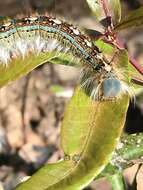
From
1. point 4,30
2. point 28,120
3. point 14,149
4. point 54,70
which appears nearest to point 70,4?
point 54,70

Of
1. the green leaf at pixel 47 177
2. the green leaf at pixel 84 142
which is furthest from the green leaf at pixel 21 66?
the green leaf at pixel 47 177

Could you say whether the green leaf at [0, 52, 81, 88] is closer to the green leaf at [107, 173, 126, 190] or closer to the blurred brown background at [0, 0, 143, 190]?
the green leaf at [107, 173, 126, 190]

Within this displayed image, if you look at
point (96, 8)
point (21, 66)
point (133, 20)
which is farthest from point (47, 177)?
point (96, 8)

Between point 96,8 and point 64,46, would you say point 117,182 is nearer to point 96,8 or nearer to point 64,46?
point 64,46

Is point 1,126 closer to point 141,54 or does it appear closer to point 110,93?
point 141,54

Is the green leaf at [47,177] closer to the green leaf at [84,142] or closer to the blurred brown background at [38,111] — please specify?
the green leaf at [84,142]

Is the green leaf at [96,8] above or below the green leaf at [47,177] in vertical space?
above
